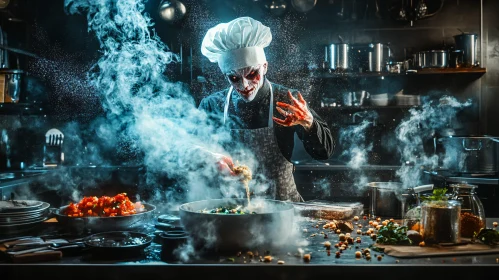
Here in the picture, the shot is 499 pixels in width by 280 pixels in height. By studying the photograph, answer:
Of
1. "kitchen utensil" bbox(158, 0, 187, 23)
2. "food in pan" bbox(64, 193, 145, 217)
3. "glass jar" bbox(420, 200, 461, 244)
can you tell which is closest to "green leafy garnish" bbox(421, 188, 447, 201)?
"glass jar" bbox(420, 200, 461, 244)

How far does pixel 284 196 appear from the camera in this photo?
401cm

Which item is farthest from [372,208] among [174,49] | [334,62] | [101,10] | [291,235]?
[101,10]

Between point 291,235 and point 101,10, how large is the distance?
246 inches

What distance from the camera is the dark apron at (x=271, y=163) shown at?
4.04m

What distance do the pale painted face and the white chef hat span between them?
42 millimetres

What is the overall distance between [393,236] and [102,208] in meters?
1.62

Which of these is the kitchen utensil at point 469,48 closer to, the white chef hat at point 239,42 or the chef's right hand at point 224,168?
the white chef hat at point 239,42

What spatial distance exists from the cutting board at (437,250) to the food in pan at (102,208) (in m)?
1.43

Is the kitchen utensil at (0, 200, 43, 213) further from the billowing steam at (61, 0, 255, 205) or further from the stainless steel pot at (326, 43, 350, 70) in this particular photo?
the stainless steel pot at (326, 43, 350, 70)

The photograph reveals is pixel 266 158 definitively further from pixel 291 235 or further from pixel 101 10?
pixel 101 10

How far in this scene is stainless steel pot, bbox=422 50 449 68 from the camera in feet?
21.7

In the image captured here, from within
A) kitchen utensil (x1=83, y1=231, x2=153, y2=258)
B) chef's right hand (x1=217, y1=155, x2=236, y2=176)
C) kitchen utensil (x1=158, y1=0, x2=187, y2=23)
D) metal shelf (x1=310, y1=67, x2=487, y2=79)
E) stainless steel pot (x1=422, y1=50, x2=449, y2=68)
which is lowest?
kitchen utensil (x1=83, y1=231, x2=153, y2=258)

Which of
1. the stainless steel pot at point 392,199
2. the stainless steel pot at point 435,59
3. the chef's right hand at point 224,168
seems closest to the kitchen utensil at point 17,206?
the chef's right hand at point 224,168

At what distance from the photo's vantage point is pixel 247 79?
3.95 meters
